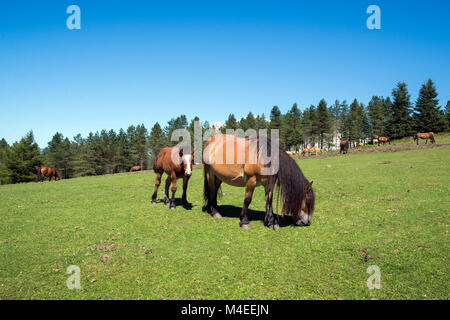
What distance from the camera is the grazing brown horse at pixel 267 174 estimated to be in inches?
270

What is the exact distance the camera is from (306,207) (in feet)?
22.7

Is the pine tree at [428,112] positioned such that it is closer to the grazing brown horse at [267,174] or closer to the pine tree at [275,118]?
the pine tree at [275,118]

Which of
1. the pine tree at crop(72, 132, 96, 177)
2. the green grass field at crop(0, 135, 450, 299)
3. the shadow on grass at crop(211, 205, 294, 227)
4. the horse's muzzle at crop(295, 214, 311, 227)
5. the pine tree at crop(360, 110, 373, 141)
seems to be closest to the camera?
the green grass field at crop(0, 135, 450, 299)

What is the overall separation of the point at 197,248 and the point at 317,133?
73.5 metres

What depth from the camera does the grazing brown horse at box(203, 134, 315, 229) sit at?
6848mm

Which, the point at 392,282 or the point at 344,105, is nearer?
the point at 392,282

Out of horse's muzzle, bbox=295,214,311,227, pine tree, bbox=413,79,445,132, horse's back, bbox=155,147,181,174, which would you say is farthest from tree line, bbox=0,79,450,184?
horse's muzzle, bbox=295,214,311,227

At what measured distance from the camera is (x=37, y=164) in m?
46.3

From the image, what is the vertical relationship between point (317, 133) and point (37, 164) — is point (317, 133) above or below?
above

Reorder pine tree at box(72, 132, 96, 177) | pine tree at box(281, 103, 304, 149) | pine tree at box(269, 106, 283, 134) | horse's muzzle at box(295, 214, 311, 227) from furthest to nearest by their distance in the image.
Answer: pine tree at box(269, 106, 283, 134)
pine tree at box(281, 103, 304, 149)
pine tree at box(72, 132, 96, 177)
horse's muzzle at box(295, 214, 311, 227)

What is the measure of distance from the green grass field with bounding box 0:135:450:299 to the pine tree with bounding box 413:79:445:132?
64.2m

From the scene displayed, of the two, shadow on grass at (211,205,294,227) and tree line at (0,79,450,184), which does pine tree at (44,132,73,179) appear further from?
shadow on grass at (211,205,294,227)

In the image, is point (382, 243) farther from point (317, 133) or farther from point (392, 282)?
point (317, 133)
